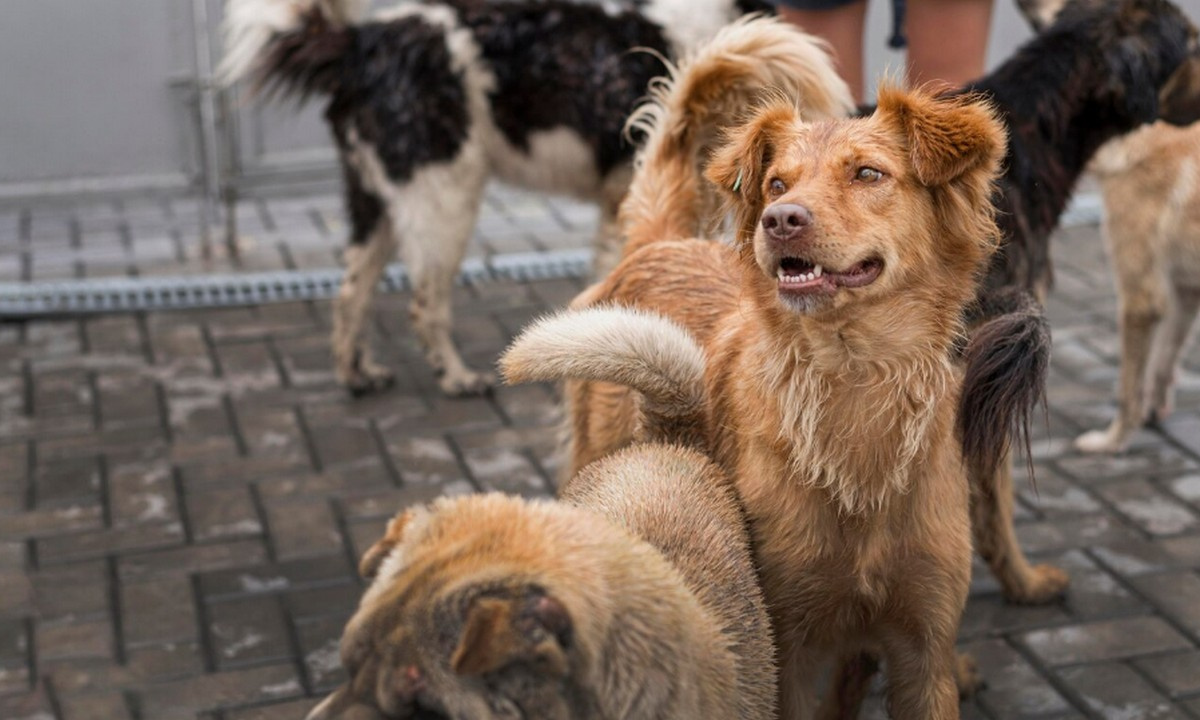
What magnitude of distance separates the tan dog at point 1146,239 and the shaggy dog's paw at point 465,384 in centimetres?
224

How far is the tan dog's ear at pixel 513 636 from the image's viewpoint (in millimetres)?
1930

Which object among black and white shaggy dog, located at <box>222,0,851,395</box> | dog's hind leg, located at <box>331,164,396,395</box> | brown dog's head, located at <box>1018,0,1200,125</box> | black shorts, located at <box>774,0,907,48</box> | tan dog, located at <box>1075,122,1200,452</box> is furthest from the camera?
dog's hind leg, located at <box>331,164,396,395</box>

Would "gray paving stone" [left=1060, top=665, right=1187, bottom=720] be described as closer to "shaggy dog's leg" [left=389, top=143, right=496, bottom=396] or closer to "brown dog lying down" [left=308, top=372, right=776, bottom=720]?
"brown dog lying down" [left=308, top=372, right=776, bottom=720]

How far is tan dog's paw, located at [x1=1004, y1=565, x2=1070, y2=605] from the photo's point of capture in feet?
12.9

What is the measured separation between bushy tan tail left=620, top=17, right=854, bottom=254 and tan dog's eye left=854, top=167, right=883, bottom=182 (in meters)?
0.89

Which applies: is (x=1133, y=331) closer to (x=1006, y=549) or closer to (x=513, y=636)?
(x=1006, y=549)

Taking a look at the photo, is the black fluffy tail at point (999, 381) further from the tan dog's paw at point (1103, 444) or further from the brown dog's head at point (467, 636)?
the tan dog's paw at point (1103, 444)

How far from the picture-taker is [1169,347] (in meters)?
5.04

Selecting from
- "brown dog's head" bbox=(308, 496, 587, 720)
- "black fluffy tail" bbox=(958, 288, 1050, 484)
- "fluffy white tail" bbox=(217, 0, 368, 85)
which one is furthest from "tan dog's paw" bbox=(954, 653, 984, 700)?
"fluffy white tail" bbox=(217, 0, 368, 85)

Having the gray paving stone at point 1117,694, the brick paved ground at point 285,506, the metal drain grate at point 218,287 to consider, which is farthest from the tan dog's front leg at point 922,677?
the metal drain grate at point 218,287

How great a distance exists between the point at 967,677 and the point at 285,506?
2.26 m

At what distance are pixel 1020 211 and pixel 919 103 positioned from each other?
130 centimetres

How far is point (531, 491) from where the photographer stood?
4.61 meters

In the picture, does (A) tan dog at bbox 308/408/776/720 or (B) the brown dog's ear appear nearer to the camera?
(A) tan dog at bbox 308/408/776/720
